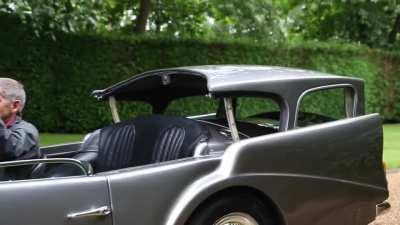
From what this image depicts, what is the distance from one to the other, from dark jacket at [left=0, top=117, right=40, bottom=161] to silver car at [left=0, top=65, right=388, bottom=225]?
0.51 feet

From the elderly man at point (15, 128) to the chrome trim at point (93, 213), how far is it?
0.66 metres

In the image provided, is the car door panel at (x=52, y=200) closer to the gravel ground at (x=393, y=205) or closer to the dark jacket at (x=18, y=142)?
the dark jacket at (x=18, y=142)

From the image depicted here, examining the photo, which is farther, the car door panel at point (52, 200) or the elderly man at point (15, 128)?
the elderly man at point (15, 128)

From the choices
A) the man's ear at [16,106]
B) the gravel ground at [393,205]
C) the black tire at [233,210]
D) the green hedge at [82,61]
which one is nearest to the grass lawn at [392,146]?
the gravel ground at [393,205]

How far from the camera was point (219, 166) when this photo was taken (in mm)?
3789

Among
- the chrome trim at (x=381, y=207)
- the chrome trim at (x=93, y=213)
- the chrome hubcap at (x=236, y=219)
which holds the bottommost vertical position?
the chrome trim at (x=381, y=207)

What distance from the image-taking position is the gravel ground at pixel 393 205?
5812 millimetres

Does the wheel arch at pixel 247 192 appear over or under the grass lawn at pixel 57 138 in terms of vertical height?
over

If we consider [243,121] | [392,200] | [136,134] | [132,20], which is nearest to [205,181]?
[136,134]

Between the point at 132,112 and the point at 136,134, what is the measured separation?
9129mm

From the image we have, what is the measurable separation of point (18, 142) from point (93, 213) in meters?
0.75

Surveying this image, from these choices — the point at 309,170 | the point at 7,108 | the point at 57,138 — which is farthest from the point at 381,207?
the point at 57,138

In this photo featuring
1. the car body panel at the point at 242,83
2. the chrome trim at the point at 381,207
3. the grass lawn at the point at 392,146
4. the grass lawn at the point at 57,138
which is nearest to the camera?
the car body panel at the point at 242,83

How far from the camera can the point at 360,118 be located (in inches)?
180
